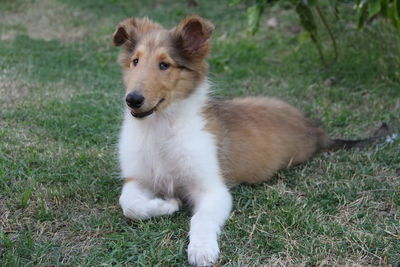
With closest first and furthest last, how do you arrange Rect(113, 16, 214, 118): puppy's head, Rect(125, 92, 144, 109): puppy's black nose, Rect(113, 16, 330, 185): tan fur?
1. Rect(125, 92, 144, 109): puppy's black nose
2. Rect(113, 16, 214, 118): puppy's head
3. Rect(113, 16, 330, 185): tan fur

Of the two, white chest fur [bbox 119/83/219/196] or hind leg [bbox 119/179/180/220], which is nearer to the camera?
hind leg [bbox 119/179/180/220]

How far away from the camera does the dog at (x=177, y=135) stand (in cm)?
380

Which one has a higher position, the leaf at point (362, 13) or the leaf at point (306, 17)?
the leaf at point (362, 13)

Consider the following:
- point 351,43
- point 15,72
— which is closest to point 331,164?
point 351,43

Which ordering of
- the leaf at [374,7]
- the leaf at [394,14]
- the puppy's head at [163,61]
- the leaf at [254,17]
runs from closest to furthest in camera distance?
1. the puppy's head at [163,61]
2. the leaf at [374,7]
3. the leaf at [394,14]
4. the leaf at [254,17]

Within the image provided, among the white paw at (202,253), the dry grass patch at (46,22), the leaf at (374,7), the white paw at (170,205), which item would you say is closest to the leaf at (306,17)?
the leaf at (374,7)

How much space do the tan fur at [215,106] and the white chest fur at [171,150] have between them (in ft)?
0.38

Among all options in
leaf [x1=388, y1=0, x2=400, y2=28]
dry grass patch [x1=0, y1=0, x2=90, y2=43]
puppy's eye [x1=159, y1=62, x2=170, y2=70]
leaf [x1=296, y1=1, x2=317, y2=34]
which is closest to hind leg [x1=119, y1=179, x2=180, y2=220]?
puppy's eye [x1=159, y1=62, x2=170, y2=70]

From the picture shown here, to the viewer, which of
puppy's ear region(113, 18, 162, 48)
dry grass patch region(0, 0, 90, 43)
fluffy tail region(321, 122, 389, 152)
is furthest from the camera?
dry grass patch region(0, 0, 90, 43)

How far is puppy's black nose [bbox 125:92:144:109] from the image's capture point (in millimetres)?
3670

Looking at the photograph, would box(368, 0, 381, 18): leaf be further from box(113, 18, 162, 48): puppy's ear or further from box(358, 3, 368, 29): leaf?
box(113, 18, 162, 48): puppy's ear

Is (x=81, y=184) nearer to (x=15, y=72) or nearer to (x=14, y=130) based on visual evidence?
(x=14, y=130)

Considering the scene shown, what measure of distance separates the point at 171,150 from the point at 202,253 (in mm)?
1021

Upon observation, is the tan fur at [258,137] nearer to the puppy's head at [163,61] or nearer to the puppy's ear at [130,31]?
the puppy's head at [163,61]
